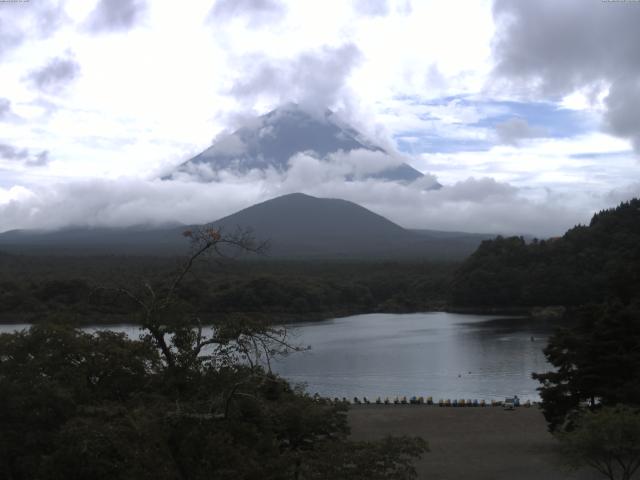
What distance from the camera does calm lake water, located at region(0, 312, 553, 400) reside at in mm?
20859

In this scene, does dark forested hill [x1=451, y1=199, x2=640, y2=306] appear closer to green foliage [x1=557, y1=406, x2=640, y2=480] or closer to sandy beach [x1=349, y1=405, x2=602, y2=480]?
sandy beach [x1=349, y1=405, x2=602, y2=480]

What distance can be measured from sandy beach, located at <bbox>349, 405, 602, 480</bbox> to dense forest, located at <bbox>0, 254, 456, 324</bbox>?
40.0 ft

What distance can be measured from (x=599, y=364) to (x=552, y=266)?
33859 millimetres

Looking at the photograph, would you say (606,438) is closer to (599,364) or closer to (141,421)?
(599,364)

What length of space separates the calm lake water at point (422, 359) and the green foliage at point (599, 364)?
5.39 meters

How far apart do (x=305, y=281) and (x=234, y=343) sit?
134ft

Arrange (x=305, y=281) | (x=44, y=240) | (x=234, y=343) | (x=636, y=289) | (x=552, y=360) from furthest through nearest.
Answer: (x=44, y=240) < (x=305, y=281) < (x=636, y=289) < (x=552, y=360) < (x=234, y=343)

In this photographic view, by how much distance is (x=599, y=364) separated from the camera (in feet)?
37.3

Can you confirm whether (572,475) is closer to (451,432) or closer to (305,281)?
(451,432)

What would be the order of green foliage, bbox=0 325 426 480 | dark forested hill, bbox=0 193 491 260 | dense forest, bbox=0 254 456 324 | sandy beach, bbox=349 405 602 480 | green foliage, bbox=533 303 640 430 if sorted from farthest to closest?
dark forested hill, bbox=0 193 491 260 < dense forest, bbox=0 254 456 324 < green foliage, bbox=533 303 640 430 < sandy beach, bbox=349 405 602 480 < green foliage, bbox=0 325 426 480

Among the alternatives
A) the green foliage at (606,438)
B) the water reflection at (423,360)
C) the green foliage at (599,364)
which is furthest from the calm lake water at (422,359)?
the green foliage at (606,438)

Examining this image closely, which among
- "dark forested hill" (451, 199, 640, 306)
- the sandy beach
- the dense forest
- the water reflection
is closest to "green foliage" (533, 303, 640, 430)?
the sandy beach

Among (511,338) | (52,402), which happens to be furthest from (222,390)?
(511,338)

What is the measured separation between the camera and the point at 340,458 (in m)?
5.21
